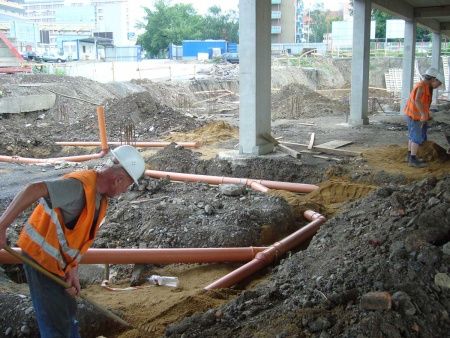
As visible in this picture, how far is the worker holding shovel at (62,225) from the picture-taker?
3.13m

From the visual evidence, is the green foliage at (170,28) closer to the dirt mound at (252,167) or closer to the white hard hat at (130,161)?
the dirt mound at (252,167)

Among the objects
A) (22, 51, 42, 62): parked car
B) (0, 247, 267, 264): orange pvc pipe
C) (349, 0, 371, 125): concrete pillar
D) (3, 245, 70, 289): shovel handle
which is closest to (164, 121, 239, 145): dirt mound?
(349, 0, 371, 125): concrete pillar

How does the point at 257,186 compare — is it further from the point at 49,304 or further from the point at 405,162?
the point at 49,304

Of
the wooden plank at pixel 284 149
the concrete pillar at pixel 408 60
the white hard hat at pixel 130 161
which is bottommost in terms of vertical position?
the wooden plank at pixel 284 149

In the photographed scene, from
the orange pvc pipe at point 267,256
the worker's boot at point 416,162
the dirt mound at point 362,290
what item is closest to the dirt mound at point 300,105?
the worker's boot at point 416,162

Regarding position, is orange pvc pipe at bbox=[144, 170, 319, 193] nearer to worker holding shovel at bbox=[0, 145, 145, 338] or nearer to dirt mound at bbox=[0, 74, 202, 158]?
dirt mound at bbox=[0, 74, 202, 158]

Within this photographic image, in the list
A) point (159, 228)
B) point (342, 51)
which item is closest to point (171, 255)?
point (159, 228)

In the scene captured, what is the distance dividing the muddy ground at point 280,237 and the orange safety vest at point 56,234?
1182 millimetres

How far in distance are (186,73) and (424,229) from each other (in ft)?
122

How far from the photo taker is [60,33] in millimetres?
72438

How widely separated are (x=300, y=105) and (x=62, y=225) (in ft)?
70.0

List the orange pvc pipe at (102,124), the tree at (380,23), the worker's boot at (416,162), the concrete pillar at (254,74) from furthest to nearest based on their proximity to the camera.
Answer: the tree at (380,23) → the orange pvc pipe at (102,124) → the concrete pillar at (254,74) → the worker's boot at (416,162)

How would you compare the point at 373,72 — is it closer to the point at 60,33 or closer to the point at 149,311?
the point at 149,311

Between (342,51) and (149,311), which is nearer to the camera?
(149,311)
